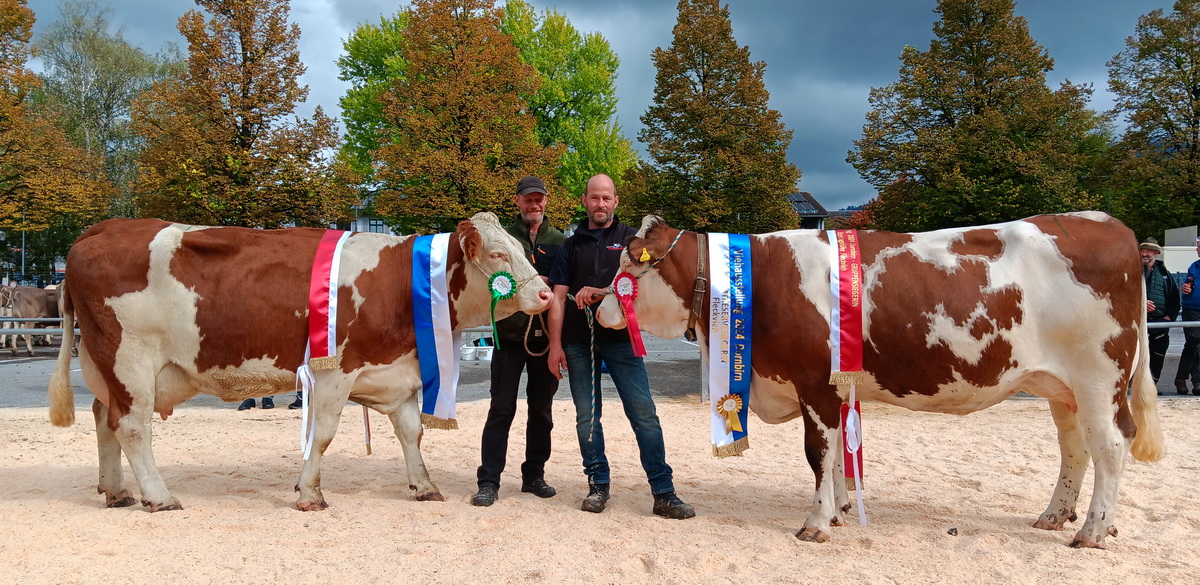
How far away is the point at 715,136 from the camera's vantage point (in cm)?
1864

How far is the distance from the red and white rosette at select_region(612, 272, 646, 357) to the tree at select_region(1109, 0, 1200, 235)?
23.0 metres

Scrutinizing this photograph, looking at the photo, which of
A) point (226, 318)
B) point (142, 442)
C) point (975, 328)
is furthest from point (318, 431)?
point (975, 328)

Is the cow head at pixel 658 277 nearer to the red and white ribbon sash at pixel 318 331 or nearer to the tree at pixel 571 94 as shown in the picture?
the red and white ribbon sash at pixel 318 331

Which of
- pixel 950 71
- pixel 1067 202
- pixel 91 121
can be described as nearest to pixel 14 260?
pixel 91 121

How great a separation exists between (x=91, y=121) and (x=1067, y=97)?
35.6 metres

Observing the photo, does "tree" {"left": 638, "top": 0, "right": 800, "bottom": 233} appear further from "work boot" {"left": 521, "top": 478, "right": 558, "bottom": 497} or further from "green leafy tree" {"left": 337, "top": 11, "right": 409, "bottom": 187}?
"work boot" {"left": 521, "top": 478, "right": 558, "bottom": 497}

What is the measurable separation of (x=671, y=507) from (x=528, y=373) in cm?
127

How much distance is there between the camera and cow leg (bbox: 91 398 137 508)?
5246mm

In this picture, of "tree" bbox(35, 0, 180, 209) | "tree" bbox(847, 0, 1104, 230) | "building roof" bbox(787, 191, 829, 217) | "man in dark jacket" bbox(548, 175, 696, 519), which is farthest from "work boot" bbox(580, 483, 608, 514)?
"building roof" bbox(787, 191, 829, 217)

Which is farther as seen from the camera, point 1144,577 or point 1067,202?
point 1067,202

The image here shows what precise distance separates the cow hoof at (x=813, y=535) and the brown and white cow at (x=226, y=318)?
79.1 inches

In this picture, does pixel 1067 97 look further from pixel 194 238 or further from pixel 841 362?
pixel 194 238

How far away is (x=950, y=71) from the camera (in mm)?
20281

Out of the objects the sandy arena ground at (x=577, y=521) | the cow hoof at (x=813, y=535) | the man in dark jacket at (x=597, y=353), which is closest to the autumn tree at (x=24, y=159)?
the sandy arena ground at (x=577, y=521)
